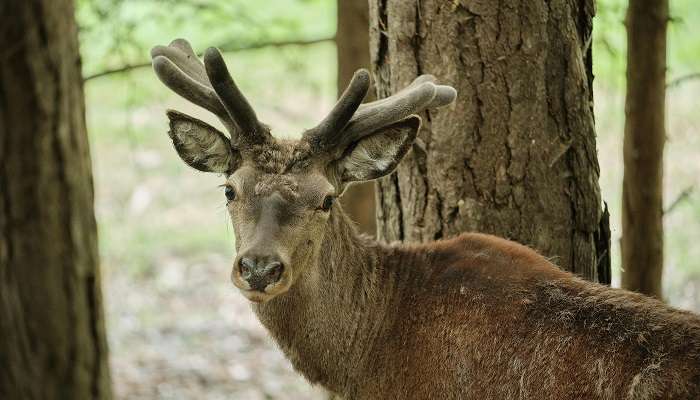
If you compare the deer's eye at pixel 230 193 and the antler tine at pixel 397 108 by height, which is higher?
the antler tine at pixel 397 108

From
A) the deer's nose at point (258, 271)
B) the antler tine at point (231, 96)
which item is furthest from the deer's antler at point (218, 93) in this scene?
the deer's nose at point (258, 271)

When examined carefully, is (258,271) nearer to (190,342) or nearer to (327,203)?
(327,203)

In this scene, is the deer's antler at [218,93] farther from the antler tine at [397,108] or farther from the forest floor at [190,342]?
the forest floor at [190,342]

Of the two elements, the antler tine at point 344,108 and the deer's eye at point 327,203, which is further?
the deer's eye at point 327,203

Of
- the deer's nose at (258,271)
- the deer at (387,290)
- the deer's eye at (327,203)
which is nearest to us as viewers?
the deer at (387,290)

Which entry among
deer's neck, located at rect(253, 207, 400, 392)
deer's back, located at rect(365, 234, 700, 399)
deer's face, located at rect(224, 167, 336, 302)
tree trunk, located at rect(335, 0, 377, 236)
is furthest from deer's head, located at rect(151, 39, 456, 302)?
tree trunk, located at rect(335, 0, 377, 236)

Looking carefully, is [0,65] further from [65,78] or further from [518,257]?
[518,257]

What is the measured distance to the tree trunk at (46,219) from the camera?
6.15 m

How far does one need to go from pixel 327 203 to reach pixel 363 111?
0.60m

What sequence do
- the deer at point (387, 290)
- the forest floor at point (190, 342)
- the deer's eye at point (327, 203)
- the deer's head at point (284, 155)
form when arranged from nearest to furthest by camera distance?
1. the deer at point (387, 290)
2. the deer's head at point (284, 155)
3. the deer's eye at point (327, 203)
4. the forest floor at point (190, 342)

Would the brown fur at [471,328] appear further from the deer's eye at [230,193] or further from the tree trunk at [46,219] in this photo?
the tree trunk at [46,219]

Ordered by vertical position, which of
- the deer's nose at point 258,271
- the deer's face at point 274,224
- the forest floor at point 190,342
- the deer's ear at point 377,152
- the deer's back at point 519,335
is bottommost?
the forest floor at point 190,342

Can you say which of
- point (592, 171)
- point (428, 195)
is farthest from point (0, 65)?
point (592, 171)

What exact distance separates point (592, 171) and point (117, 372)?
22.9 ft
